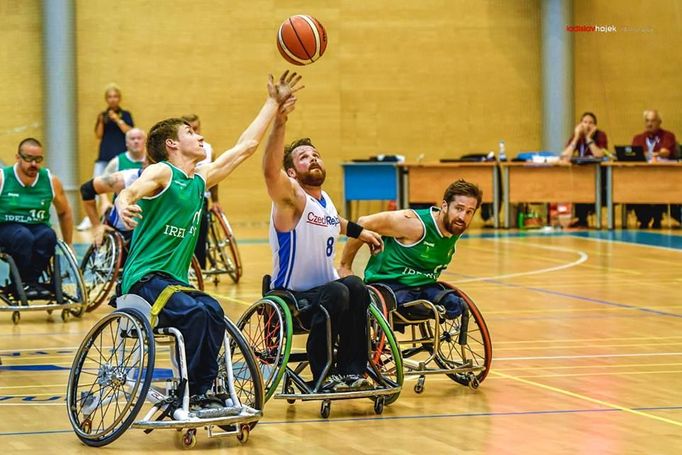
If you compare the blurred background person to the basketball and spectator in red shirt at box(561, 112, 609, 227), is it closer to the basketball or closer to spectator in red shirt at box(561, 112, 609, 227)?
spectator in red shirt at box(561, 112, 609, 227)

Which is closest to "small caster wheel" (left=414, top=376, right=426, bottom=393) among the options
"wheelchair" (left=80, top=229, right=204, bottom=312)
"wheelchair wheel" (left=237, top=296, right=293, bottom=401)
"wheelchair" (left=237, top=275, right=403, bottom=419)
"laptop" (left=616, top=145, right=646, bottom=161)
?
"wheelchair" (left=237, top=275, right=403, bottom=419)

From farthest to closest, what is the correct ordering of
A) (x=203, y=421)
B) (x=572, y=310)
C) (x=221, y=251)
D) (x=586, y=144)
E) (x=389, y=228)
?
1. (x=586, y=144)
2. (x=221, y=251)
3. (x=572, y=310)
4. (x=389, y=228)
5. (x=203, y=421)

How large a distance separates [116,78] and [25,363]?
12954 millimetres

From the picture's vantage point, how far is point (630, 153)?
1762cm

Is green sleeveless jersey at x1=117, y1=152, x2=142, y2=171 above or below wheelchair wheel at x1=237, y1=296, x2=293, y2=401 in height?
above

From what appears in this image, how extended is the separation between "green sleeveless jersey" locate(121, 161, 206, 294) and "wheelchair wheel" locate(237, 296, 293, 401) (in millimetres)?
482

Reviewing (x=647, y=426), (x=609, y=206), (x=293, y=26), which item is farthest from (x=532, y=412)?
(x=609, y=206)

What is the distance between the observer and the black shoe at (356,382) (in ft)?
18.2

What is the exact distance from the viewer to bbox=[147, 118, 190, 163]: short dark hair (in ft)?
17.7

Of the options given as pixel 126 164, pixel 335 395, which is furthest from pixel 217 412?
pixel 126 164

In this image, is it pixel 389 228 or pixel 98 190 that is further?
pixel 98 190

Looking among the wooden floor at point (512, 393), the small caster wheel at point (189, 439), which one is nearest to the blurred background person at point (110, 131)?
the wooden floor at point (512, 393)

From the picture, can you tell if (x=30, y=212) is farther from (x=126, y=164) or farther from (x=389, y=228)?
(x=389, y=228)

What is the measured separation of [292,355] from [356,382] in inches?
13.2
